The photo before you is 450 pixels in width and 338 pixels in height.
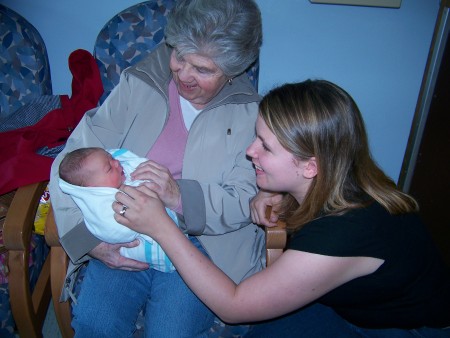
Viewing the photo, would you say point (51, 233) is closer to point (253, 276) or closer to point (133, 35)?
point (253, 276)

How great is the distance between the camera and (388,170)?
228 centimetres

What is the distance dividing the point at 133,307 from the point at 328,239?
704 millimetres

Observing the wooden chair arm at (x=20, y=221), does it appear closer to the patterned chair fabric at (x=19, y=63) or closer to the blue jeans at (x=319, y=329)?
the patterned chair fabric at (x=19, y=63)

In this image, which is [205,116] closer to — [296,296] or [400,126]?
[296,296]

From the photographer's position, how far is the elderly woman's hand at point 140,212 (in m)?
1.11

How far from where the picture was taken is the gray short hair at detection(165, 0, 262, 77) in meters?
1.17

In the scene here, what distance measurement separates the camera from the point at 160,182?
124 centimetres

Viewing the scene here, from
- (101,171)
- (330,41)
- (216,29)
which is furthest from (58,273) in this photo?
(330,41)

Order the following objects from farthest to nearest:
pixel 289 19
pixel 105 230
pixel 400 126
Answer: pixel 400 126 → pixel 289 19 → pixel 105 230

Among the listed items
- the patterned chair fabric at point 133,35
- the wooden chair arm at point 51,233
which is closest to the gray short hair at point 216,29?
the patterned chair fabric at point 133,35

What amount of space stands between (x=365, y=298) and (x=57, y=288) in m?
1.03

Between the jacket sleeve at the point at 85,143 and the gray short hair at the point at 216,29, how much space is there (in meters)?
0.33

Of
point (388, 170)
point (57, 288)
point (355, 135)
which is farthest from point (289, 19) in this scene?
point (57, 288)

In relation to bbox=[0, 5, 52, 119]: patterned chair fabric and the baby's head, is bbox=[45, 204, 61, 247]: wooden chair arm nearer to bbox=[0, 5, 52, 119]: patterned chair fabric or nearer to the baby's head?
the baby's head
